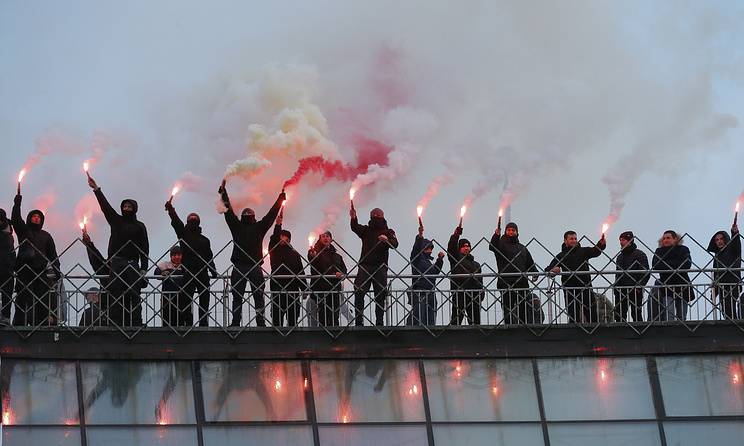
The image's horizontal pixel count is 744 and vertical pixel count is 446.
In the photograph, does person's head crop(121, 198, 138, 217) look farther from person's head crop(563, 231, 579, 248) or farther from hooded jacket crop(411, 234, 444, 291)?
person's head crop(563, 231, 579, 248)

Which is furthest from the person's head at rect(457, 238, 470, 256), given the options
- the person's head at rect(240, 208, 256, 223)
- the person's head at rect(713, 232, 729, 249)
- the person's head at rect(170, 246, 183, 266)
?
the person's head at rect(170, 246, 183, 266)

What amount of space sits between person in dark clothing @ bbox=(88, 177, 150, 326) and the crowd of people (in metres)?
0.02

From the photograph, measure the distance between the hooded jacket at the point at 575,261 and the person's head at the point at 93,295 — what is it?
7847 mm

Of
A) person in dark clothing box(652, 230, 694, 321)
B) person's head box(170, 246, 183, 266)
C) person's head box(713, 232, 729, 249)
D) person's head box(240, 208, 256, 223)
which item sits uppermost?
person's head box(240, 208, 256, 223)

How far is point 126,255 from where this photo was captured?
26828 mm

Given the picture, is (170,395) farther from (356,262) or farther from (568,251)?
(568,251)

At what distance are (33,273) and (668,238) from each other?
11.1 m

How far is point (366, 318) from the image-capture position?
26.6 m

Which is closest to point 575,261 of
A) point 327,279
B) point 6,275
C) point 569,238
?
point 569,238

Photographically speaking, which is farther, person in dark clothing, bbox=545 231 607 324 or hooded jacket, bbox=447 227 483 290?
hooded jacket, bbox=447 227 483 290

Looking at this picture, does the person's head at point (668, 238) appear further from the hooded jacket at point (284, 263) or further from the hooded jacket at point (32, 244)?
the hooded jacket at point (32, 244)

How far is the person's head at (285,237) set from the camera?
27688 mm

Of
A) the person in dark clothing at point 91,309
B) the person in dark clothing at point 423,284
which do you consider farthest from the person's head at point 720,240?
the person in dark clothing at point 91,309

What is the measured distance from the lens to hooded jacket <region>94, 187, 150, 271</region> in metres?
26.8
